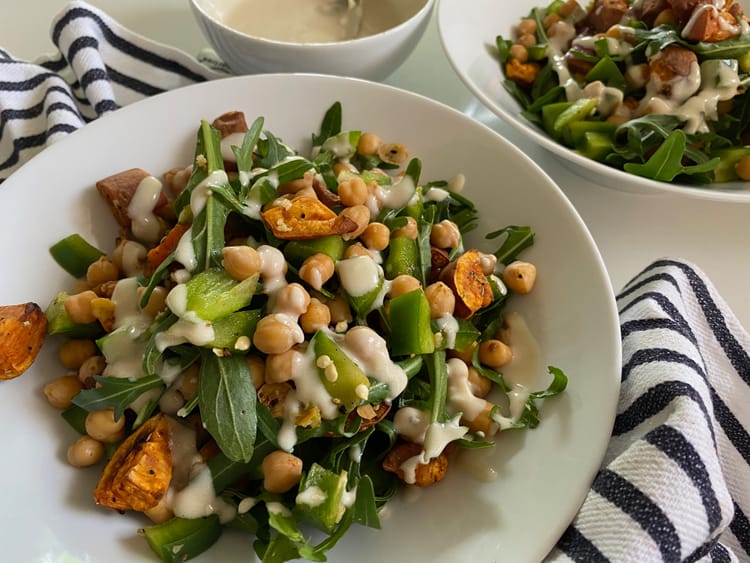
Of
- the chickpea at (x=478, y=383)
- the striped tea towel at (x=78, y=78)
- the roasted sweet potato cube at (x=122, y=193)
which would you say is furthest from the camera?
the striped tea towel at (x=78, y=78)

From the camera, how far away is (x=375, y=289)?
35.2 inches

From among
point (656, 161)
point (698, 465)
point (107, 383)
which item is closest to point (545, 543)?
point (698, 465)

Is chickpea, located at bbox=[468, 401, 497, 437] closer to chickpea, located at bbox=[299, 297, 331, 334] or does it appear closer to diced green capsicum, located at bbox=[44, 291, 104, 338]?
chickpea, located at bbox=[299, 297, 331, 334]

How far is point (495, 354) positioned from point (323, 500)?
0.31 metres

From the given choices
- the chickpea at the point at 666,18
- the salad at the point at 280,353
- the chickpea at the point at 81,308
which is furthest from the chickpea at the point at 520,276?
the chickpea at the point at 666,18

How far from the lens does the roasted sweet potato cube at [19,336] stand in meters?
0.85

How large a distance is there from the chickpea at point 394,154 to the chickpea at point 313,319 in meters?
0.35

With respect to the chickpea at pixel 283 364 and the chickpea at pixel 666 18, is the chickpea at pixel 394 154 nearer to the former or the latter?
the chickpea at pixel 283 364

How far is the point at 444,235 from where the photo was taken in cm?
101

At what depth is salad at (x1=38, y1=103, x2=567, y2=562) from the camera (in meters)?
0.80

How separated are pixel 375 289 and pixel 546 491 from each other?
0.32 meters

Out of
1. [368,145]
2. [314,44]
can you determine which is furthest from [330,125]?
[314,44]

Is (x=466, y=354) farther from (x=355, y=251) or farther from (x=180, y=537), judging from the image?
(x=180, y=537)

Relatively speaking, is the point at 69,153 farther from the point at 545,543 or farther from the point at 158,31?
the point at 545,543
